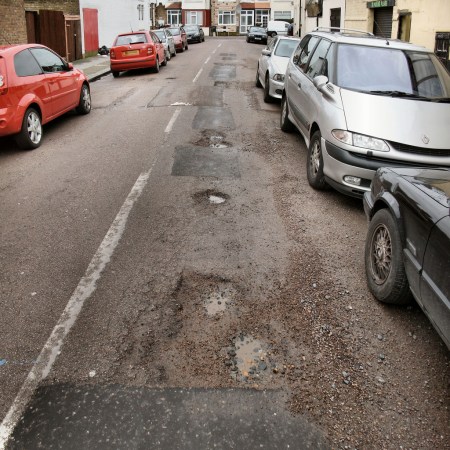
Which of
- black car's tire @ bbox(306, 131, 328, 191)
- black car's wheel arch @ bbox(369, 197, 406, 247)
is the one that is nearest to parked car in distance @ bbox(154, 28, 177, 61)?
black car's tire @ bbox(306, 131, 328, 191)

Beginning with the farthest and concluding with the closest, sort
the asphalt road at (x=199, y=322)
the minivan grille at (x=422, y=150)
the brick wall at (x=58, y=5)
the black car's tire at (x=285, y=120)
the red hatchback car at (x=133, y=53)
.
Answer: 1. the brick wall at (x=58, y=5)
2. the red hatchback car at (x=133, y=53)
3. the black car's tire at (x=285, y=120)
4. the minivan grille at (x=422, y=150)
5. the asphalt road at (x=199, y=322)

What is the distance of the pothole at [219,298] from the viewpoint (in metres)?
4.11

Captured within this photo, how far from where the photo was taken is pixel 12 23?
17625 millimetres

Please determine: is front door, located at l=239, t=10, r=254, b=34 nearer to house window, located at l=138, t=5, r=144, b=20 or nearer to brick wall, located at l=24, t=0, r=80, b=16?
house window, located at l=138, t=5, r=144, b=20

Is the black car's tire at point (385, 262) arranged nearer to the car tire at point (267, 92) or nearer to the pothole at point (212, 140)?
the pothole at point (212, 140)

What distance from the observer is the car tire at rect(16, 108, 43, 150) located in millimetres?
8586

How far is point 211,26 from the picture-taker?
65000 mm

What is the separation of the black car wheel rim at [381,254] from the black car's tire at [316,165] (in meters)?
2.30

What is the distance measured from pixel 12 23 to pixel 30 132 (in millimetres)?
11042

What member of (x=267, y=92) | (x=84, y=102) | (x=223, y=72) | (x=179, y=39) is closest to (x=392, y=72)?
(x=267, y=92)

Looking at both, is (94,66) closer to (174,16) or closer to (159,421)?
(159,421)

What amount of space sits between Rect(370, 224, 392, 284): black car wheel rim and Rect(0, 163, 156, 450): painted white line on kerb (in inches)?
93.9

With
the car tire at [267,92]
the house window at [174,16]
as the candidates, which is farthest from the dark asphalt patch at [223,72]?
the house window at [174,16]

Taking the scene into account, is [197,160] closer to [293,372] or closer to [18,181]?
[18,181]
